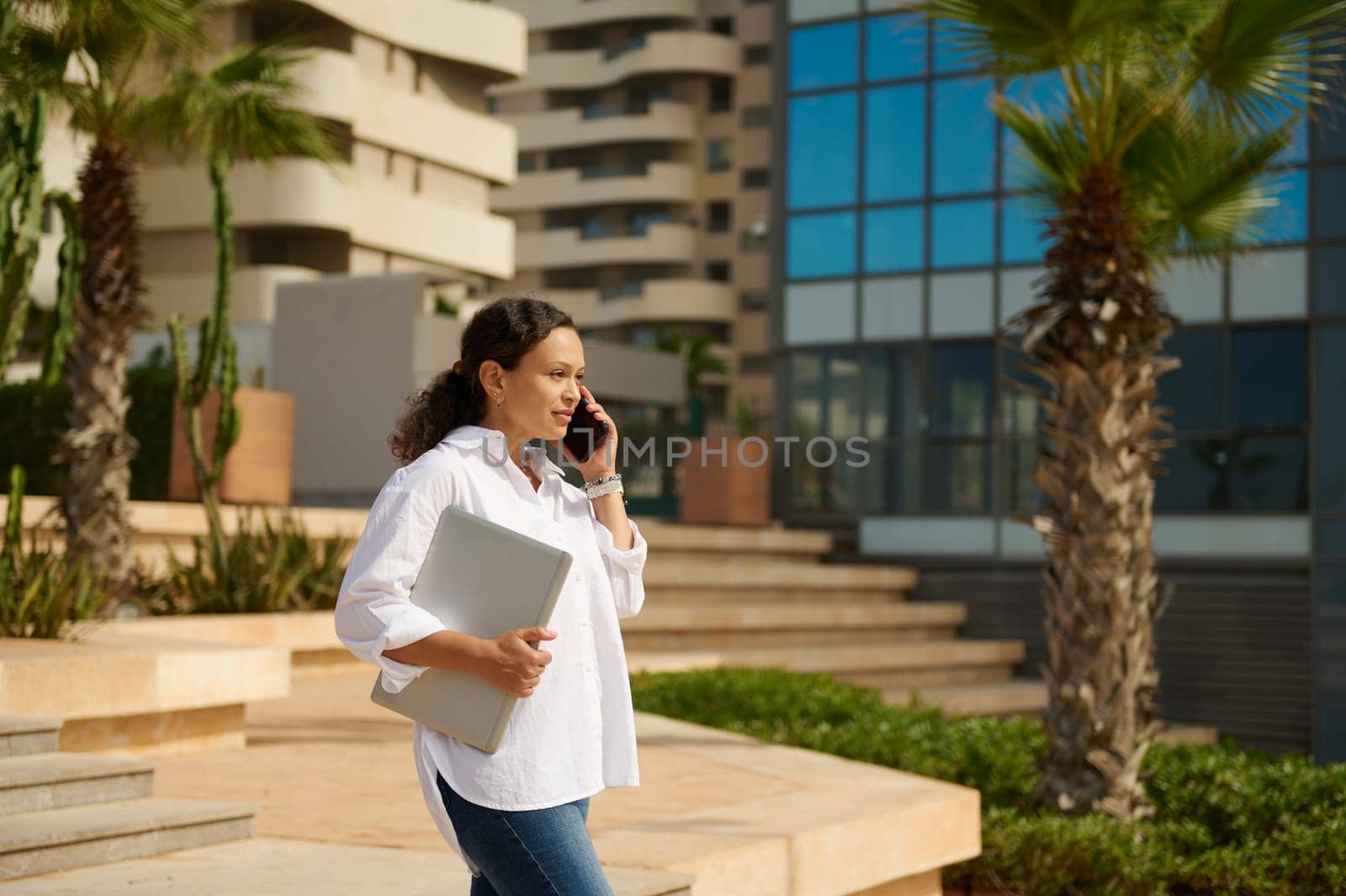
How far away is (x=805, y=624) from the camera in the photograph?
631 inches

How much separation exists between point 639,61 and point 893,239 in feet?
122

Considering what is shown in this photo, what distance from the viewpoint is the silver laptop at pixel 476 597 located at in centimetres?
277

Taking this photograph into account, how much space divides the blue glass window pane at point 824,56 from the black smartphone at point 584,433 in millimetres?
17393

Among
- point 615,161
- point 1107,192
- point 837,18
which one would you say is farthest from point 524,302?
point 615,161

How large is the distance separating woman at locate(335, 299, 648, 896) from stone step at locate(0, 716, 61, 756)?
353cm

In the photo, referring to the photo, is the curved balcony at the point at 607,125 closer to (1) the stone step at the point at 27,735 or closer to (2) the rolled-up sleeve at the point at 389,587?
(1) the stone step at the point at 27,735

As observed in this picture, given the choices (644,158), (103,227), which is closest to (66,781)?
(103,227)

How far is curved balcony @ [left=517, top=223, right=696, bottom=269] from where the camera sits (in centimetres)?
5488

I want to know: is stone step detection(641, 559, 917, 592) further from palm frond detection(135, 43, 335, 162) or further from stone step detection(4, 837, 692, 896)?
stone step detection(4, 837, 692, 896)

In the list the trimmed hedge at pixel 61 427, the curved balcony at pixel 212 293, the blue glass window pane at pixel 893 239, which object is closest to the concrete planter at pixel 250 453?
the trimmed hedge at pixel 61 427

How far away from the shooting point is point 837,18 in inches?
785

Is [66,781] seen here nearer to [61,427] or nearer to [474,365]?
[474,365]

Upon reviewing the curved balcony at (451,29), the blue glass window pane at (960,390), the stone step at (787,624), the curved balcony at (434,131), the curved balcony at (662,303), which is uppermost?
the curved balcony at (451,29)

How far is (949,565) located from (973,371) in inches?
95.6
